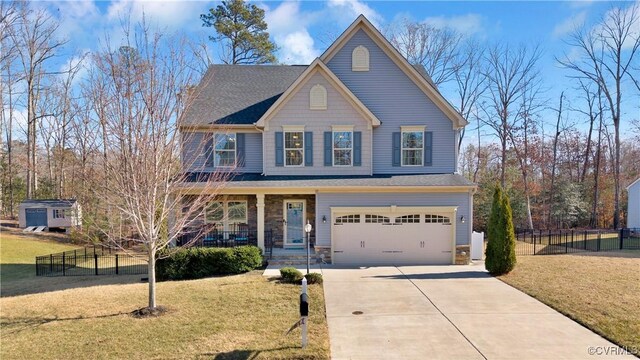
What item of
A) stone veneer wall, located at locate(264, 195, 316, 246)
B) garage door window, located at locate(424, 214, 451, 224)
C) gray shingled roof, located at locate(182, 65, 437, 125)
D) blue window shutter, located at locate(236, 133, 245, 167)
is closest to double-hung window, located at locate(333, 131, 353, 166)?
stone veneer wall, located at locate(264, 195, 316, 246)

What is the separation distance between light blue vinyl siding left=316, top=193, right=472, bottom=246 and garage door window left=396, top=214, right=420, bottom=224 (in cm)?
56

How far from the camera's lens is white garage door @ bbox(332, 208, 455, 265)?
13.7 metres

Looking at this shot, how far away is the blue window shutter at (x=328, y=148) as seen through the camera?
14664 millimetres

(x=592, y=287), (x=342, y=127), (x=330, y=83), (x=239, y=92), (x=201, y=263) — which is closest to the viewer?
(x=592, y=287)

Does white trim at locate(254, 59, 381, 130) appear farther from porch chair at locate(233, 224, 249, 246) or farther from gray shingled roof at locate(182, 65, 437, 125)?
porch chair at locate(233, 224, 249, 246)

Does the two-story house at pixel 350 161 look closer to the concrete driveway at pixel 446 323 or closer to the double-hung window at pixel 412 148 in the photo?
the double-hung window at pixel 412 148

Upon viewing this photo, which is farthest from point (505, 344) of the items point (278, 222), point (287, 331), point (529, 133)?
point (529, 133)

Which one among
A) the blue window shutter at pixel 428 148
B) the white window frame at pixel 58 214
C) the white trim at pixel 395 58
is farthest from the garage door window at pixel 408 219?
the white window frame at pixel 58 214

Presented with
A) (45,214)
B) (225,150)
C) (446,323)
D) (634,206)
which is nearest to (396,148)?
(225,150)

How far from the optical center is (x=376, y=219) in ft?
45.3

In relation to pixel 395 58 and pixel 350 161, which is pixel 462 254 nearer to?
pixel 350 161

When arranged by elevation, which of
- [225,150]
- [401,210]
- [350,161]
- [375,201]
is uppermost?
[225,150]

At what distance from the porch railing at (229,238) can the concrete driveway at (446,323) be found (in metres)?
4.47

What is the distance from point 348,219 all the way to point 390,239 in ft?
6.27
